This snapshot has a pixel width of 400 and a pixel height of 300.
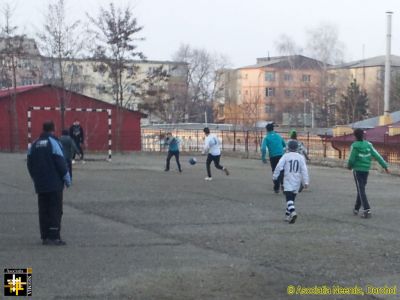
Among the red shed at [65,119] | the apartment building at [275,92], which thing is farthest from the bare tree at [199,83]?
the red shed at [65,119]

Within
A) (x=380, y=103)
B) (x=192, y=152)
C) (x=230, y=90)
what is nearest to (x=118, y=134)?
(x=192, y=152)

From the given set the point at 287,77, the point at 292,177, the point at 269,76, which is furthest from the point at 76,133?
the point at 269,76

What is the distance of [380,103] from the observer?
78125 millimetres

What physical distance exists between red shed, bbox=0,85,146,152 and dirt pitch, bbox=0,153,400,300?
20527 mm

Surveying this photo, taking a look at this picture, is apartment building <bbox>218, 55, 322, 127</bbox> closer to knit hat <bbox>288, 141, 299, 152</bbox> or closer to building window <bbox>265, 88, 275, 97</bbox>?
building window <bbox>265, 88, 275, 97</bbox>

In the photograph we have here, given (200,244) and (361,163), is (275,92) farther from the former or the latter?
(200,244)

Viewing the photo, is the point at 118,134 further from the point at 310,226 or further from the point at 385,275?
the point at 385,275

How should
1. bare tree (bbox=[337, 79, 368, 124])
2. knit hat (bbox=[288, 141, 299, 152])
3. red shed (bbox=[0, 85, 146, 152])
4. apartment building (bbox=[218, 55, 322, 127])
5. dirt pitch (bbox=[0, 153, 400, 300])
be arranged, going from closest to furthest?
dirt pitch (bbox=[0, 153, 400, 300]) → knit hat (bbox=[288, 141, 299, 152]) → red shed (bbox=[0, 85, 146, 152]) → bare tree (bbox=[337, 79, 368, 124]) → apartment building (bbox=[218, 55, 322, 127])

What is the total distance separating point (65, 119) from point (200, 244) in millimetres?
31347

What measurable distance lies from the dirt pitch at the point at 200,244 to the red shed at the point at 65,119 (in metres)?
20.5

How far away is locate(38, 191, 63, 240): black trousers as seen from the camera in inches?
383

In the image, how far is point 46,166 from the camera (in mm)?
9711

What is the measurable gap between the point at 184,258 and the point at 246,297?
81.3 inches

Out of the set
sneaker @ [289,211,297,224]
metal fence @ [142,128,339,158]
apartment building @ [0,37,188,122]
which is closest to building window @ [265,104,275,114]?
metal fence @ [142,128,339,158]
